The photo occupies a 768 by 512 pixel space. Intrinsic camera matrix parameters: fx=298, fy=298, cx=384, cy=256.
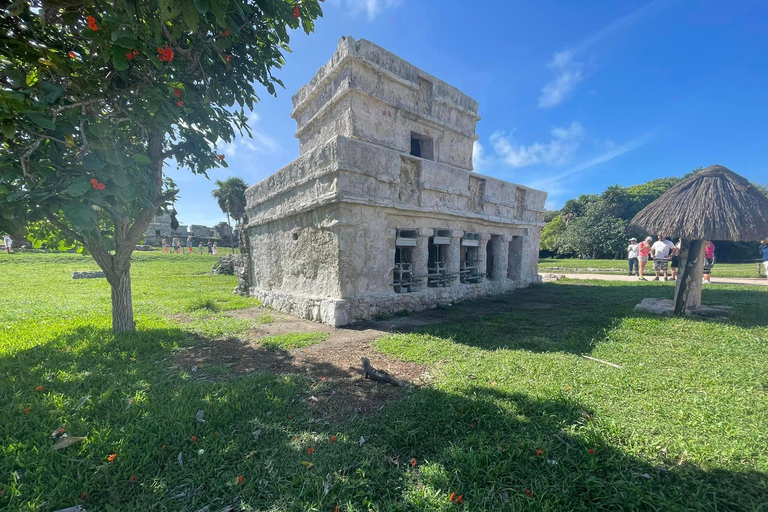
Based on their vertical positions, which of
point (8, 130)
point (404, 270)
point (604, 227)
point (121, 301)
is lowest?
point (121, 301)

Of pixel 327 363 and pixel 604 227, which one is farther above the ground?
pixel 604 227

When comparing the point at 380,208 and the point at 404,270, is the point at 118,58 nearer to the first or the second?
the point at 380,208

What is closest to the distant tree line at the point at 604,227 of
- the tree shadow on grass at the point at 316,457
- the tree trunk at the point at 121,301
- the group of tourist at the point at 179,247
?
the tree shadow on grass at the point at 316,457

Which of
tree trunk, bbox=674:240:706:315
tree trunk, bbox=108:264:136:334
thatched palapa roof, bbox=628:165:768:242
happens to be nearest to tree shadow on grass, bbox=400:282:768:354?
tree trunk, bbox=674:240:706:315

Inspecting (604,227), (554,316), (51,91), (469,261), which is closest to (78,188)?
(51,91)

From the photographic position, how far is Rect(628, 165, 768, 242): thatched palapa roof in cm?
583

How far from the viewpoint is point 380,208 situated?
6.98 meters

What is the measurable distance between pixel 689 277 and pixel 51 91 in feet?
36.4

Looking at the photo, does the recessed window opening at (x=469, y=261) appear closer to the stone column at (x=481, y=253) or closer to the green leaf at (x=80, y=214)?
the stone column at (x=481, y=253)

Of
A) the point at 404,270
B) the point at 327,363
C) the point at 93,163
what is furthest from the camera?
the point at 404,270

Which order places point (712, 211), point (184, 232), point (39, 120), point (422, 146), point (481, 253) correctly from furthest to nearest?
1. point (184, 232)
2. point (422, 146)
3. point (481, 253)
4. point (712, 211)
5. point (39, 120)

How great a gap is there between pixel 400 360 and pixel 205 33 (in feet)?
18.1

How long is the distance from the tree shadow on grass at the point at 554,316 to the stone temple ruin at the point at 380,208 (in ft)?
3.88

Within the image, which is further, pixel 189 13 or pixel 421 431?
pixel 421 431
